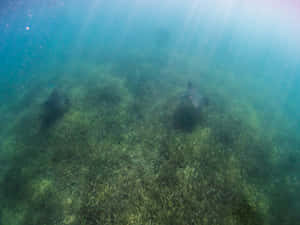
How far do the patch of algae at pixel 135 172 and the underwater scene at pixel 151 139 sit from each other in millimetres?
147

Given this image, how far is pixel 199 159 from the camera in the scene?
77.8 ft

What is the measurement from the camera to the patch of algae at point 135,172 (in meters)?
19.0

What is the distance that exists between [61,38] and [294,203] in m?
93.4

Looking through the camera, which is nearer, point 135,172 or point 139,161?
point 135,172

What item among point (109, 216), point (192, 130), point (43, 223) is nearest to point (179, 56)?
point (192, 130)

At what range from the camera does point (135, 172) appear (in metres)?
22.5

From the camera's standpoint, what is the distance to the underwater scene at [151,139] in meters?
19.6

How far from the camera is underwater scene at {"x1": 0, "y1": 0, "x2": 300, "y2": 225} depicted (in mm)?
19625

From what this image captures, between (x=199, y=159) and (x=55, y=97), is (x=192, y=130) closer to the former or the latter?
(x=199, y=159)

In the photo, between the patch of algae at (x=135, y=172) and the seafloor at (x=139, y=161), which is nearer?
the patch of algae at (x=135, y=172)

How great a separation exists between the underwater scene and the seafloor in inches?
6.2

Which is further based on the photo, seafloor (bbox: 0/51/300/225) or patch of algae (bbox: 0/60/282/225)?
seafloor (bbox: 0/51/300/225)

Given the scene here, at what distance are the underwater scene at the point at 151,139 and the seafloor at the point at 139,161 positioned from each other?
156 millimetres

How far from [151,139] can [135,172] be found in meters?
6.34
